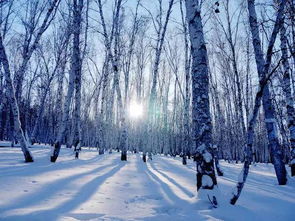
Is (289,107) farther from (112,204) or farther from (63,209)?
(63,209)

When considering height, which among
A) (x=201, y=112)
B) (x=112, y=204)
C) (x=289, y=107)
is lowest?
(x=112, y=204)

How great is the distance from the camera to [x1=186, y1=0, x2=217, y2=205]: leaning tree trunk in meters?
3.42

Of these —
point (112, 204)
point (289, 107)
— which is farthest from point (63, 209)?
point (289, 107)

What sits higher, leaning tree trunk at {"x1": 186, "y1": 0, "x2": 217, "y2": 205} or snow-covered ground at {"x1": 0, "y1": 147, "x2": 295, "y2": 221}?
leaning tree trunk at {"x1": 186, "y1": 0, "x2": 217, "y2": 205}

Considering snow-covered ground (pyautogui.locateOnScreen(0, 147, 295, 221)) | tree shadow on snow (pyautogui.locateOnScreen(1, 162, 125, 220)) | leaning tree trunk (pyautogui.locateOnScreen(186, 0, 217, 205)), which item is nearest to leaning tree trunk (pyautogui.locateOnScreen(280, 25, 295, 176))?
snow-covered ground (pyautogui.locateOnScreen(0, 147, 295, 221))

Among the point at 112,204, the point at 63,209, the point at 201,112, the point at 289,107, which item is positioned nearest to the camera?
the point at 63,209

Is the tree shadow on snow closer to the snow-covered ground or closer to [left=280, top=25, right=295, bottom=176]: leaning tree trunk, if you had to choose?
the snow-covered ground

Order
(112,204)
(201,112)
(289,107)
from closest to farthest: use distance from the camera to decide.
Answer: (112,204)
(201,112)
(289,107)

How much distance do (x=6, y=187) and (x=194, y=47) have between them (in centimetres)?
393

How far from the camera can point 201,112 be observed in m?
3.71

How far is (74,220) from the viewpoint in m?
2.38

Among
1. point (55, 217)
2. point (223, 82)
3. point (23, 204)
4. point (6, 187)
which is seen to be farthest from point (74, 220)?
point (223, 82)

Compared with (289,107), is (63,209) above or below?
below

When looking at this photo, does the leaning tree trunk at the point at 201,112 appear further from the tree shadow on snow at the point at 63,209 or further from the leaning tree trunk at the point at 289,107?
the leaning tree trunk at the point at 289,107
